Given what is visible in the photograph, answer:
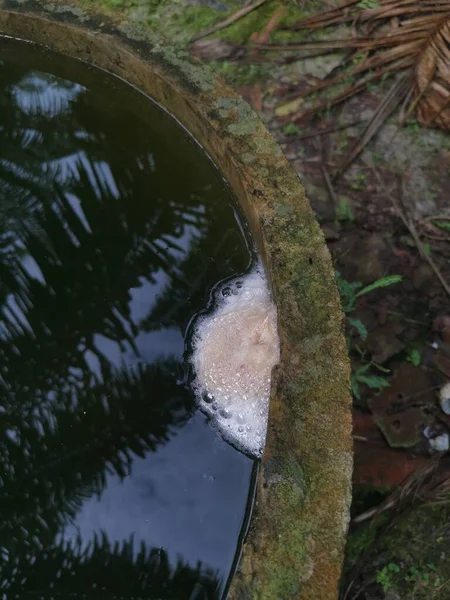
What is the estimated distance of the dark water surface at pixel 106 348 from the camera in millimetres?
1016

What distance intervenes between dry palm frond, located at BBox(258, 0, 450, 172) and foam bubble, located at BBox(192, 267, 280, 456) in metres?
1.07

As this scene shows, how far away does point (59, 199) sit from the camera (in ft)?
4.61

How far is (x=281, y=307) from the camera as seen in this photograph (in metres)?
1.04

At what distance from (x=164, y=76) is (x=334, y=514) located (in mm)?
1108

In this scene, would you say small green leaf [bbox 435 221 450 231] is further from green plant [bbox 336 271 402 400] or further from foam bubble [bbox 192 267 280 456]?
foam bubble [bbox 192 267 280 456]

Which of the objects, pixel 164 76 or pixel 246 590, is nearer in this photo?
pixel 246 590

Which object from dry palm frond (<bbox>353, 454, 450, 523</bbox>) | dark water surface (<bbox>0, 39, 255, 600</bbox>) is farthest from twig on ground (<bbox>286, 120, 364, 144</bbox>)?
dry palm frond (<bbox>353, 454, 450, 523</bbox>)

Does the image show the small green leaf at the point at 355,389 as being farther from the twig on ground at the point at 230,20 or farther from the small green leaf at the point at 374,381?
the twig on ground at the point at 230,20

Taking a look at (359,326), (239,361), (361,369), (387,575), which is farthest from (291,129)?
(387,575)

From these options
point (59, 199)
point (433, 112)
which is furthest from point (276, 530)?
point (433, 112)

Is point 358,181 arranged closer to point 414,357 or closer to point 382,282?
point 382,282

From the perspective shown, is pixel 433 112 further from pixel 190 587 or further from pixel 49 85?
pixel 190 587

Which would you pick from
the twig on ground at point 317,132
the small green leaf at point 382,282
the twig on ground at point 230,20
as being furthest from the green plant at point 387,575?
the twig on ground at point 230,20

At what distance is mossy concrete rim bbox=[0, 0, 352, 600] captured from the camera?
0.83 m
